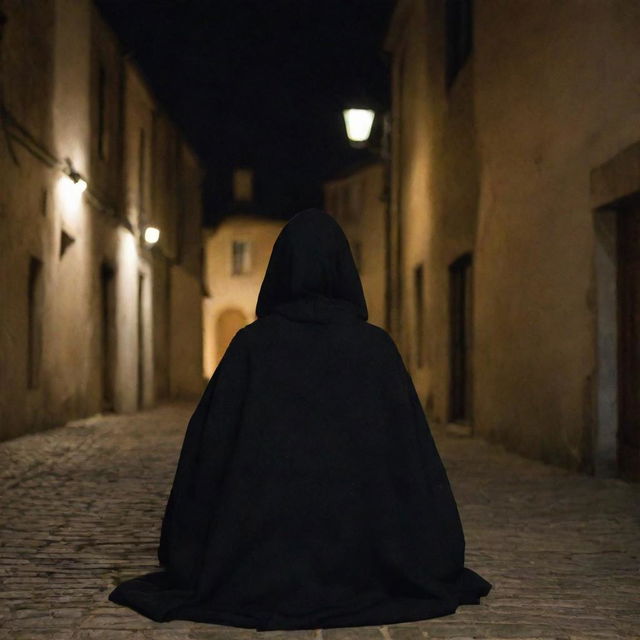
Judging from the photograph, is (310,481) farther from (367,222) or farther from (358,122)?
(367,222)

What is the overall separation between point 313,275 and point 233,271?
3412cm

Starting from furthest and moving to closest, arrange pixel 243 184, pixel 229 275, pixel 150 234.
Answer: pixel 243 184, pixel 229 275, pixel 150 234

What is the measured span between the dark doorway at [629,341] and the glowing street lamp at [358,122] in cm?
589

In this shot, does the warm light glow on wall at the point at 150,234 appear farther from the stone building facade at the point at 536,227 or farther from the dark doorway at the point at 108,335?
the stone building facade at the point at 536,227

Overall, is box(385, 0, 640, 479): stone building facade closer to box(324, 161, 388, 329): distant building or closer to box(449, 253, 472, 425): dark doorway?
box(449, 253, 472, 425): dark doorway

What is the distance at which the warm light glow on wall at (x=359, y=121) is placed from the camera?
1220 centimetres

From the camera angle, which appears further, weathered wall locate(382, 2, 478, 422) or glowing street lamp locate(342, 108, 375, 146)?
glowing street lamp locate(342, 108, 375, 146)

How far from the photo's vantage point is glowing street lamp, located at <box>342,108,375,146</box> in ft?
40.0

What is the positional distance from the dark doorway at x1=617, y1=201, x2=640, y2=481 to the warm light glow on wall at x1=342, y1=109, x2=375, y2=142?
232 inches

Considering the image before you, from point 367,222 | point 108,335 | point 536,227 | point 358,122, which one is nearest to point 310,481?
point 536,227

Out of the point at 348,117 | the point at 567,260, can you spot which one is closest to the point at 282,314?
the point at 567,260

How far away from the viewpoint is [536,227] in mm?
8250

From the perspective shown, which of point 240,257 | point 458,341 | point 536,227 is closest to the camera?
point 536,227

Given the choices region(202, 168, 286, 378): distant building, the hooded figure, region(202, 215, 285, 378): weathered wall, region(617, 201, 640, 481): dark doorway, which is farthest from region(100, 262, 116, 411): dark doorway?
region(202, 168, 286, 378): distant building
